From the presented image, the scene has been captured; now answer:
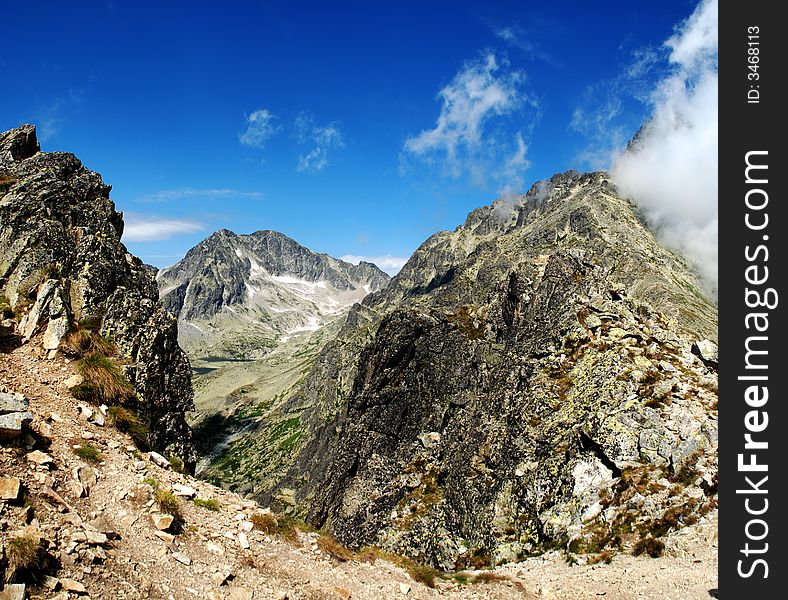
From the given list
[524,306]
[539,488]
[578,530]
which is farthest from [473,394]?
[578,530]

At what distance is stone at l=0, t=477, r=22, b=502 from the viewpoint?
31.7ft

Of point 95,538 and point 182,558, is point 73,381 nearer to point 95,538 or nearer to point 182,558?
point 95,538

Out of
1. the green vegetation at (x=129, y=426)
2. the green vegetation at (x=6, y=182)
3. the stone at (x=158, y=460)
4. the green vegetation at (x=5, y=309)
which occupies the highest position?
the green vegetation at (x=6, y=182)

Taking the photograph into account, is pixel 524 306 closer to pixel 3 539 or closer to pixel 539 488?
pixel 539 488

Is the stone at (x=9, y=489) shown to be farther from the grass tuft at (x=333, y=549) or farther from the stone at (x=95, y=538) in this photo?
the grass tuft at (x=333, y=549)

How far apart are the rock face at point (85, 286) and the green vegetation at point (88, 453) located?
5873 millimetres

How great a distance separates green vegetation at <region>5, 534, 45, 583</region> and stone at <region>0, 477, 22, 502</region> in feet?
4.27

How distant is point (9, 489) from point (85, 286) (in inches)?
643

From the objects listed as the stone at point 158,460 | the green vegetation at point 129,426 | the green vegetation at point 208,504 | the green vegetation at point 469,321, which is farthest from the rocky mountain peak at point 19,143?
the green vegetation at point 469,321

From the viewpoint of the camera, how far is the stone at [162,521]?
38.8 feet

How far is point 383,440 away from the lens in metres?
56.4

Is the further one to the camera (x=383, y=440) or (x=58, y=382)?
(x=383, y=440)

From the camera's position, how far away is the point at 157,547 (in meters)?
11.2

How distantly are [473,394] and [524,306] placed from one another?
16.0 metres
